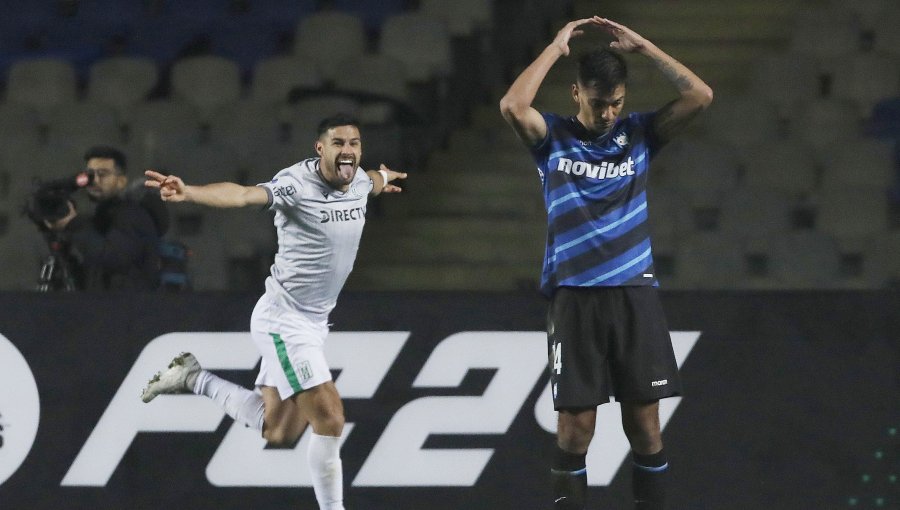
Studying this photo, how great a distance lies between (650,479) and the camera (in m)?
5.28

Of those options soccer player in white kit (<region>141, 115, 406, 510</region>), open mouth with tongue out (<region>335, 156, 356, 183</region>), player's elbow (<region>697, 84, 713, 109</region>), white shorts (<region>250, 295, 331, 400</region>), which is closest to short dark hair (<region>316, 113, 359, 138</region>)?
soccer player in white kit (<region>141, 115, 406, 510</region>)

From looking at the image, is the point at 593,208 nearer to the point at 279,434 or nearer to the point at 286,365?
the point at 286,365

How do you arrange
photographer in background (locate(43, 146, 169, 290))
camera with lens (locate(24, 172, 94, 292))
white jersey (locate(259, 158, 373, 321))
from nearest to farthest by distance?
white jersey (locate(259, 158, 373, 321))
photographer in background (locate(43, 146, 169, 290))
camera with lens (locate(24, 172, 94, 292))

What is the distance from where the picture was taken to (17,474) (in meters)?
6.39

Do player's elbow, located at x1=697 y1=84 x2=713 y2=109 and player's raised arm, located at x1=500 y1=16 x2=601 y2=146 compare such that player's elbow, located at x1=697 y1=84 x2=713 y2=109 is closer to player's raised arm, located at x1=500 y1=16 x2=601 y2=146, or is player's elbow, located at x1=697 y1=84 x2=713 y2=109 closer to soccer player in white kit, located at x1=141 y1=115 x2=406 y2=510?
player's raised arm, located at x1=500 y1=16 x2=601 y2=146

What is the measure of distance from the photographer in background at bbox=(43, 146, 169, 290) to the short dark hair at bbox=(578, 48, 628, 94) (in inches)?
103

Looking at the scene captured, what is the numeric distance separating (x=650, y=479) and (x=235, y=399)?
1.91 metres

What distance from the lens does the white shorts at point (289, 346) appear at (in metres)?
6.00

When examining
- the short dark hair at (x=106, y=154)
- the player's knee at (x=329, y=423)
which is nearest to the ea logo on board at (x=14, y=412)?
the short dark hair at (x=106, y=154)

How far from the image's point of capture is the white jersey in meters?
6.02

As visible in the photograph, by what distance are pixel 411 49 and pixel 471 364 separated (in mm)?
3867

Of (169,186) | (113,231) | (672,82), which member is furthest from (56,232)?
(672,82)

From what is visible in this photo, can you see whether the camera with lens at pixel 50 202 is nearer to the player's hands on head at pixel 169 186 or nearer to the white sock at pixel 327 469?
the white sock at pixel 327 469

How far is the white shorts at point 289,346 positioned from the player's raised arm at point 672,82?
170cm
